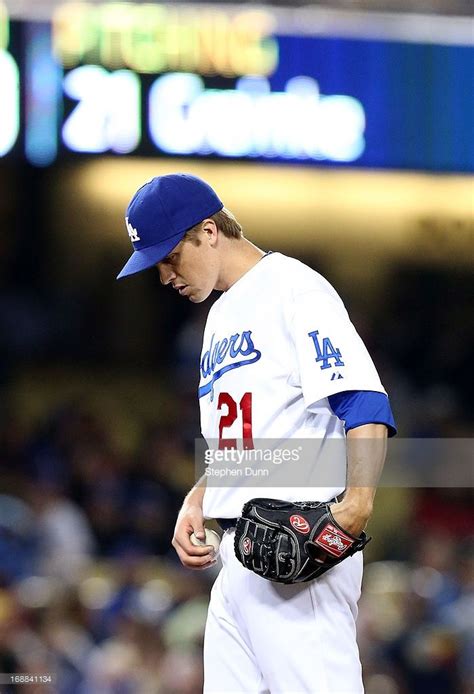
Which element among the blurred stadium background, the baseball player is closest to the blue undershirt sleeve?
the baseball player

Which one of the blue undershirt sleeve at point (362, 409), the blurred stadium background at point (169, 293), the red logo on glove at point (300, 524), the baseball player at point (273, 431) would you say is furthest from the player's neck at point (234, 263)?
the blurred stadium background at point (169, 293)

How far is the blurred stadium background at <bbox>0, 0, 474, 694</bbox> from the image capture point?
394 centimetres

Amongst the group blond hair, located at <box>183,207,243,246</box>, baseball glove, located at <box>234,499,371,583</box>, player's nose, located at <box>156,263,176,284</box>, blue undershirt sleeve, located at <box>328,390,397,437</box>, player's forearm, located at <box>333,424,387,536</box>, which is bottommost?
baseball glove, located at <box>234,499,371,583</box>

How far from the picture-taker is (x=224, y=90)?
4.65m

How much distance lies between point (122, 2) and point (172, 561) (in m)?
2.10

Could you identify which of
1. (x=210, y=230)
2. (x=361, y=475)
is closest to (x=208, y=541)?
(x=361, y=475)

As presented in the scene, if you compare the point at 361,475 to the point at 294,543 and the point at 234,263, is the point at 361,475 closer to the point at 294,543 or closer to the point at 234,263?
the point at 294,543

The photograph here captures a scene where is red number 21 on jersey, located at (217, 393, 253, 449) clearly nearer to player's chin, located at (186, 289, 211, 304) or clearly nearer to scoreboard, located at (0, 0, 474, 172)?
player's chin, located at (186, 289, 211, 304)

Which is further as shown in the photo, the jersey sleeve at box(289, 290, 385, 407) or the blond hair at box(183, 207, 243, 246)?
the blond hair at box(183, 207, 243, 246)

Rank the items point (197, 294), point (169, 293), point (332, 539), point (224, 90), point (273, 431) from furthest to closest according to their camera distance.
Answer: point (169, 293), point (224, 90), point (197, 294), point (273, 431), point (332, 539)

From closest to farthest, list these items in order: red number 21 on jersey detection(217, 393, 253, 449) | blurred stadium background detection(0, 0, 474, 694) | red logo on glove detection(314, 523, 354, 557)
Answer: red logo on glove detection(314, 523, 354, 557) < red number 21 on jersey detection(217, 393, 253, 449) < blurred stadium background detection(0, 0, 474, 694)

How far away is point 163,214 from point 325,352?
0.33 metres

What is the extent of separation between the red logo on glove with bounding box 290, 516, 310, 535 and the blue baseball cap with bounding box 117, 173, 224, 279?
43 cm

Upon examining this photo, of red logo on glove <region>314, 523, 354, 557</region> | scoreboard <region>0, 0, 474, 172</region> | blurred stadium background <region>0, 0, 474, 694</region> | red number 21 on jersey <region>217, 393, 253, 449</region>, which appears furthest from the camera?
scoreboard <region>0, 0, 474, 172</region>
